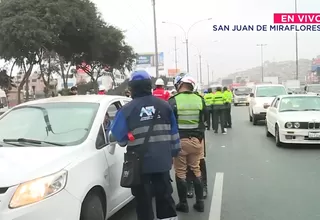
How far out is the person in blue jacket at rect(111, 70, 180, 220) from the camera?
4.19 m

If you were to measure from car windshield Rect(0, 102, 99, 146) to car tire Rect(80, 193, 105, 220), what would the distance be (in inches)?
23.8

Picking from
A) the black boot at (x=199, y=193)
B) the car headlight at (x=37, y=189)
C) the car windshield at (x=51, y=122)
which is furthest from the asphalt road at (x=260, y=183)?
the car headlight at (x=37, y=189)

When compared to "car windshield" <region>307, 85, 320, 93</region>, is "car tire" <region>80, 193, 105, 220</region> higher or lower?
lower

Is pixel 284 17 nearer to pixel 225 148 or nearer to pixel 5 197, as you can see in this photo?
pixel 225 148

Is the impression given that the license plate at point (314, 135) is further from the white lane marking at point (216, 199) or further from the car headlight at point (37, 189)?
the car headlight at point (37, 189)

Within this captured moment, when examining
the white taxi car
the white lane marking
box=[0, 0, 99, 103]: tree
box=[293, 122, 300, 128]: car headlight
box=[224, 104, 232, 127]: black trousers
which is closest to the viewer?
the white lane marking

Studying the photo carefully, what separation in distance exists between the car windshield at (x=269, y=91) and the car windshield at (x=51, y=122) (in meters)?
14.7

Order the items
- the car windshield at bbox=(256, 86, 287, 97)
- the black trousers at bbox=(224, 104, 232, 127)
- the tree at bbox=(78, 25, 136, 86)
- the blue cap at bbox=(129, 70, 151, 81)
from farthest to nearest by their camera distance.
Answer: the tree at bbox=(78, 25, 136, 86) → the car windshield at bbox=(256, 86, 287, 97) → the black trousers at bbox=(224, 104, 232, 127) → the blue cap at bbox=(129, 70, 151, 81)

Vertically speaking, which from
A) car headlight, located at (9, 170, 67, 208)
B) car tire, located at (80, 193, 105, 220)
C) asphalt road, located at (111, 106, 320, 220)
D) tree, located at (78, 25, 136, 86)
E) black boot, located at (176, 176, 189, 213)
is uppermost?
tree, located at (78, 25, 136, 86)

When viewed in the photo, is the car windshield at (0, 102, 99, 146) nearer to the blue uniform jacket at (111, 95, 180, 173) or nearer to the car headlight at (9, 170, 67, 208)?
the blue uniform jacket at (111, 95, 180, 173)

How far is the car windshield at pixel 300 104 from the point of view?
38.7 ft

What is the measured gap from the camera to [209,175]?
7.95 metres

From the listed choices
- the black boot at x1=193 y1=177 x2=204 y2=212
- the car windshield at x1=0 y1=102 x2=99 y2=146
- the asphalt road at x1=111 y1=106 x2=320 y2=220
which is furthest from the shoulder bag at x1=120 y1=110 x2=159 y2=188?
the black boot at x1=193 y1=177 x2=204 y2=212

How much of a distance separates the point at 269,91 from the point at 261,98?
3.31 feet
